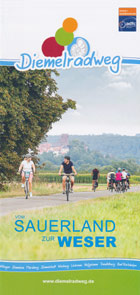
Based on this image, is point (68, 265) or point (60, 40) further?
point (60, 40)

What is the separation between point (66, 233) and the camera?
6.80m

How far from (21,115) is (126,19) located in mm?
2715

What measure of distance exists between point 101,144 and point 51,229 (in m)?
1.54

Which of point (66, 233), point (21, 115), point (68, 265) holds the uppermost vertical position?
point (21, 115)

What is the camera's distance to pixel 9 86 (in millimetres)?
8805

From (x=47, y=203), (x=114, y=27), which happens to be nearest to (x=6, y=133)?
(x=47, y=203)

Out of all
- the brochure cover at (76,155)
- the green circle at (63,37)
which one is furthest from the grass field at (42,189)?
the green circle at (63,37)

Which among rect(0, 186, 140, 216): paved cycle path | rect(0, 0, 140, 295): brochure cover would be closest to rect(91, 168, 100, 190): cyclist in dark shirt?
rect(0, 0, 140, 295): brochure cover

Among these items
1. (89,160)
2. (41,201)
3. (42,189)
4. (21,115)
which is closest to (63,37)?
(89,160)

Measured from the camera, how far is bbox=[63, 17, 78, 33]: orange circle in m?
6.73

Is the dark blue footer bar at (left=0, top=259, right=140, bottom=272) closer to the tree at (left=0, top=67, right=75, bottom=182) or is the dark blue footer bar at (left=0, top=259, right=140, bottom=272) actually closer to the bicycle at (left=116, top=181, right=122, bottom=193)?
the bicycle at (left=116, top=181, right=122, bottom=193)

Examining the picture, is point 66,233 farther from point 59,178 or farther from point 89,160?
point 89,160

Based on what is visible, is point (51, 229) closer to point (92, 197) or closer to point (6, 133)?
point (92, 197)

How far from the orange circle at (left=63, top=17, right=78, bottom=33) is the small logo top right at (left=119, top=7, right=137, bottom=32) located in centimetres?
68
